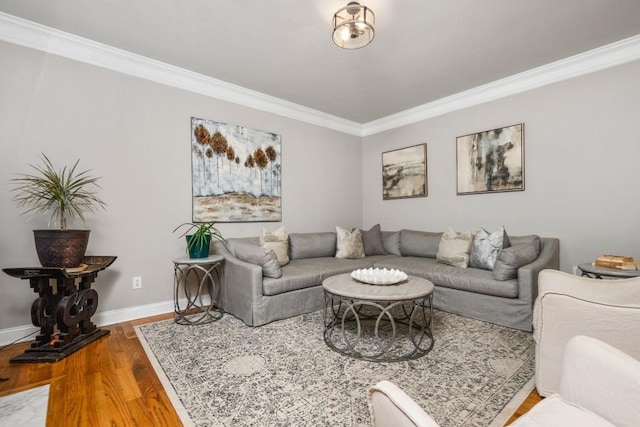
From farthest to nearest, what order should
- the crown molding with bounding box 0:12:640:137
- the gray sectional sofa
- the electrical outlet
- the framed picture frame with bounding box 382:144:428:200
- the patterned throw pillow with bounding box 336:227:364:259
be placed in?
the framed picture frame with bounding box 382:144:428:200
the patterned throw pillow with bounding box 336:227:364:259
the electrical outlet
the gray sectional sofa
the crown molding with bounding box 0:12:640:137

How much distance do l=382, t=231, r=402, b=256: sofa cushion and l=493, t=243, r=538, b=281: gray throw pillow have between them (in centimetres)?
159

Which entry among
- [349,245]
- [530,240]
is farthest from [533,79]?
[349,245]

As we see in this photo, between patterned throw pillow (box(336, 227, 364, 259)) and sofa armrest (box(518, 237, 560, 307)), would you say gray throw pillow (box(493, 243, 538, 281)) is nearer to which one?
sofa armrest (box(518, 237, 560, 307))

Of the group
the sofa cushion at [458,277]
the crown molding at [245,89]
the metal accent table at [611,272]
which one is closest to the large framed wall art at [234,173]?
the crown molding at [245,89]

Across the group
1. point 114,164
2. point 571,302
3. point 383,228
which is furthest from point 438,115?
point 114,164

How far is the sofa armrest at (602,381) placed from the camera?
0.83 m

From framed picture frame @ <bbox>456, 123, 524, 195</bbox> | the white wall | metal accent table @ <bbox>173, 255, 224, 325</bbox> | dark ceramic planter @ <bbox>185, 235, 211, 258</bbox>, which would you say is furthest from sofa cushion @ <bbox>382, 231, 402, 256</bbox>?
dark ceramic planter @ <bbox>185, 235, 211, 258</bbox>

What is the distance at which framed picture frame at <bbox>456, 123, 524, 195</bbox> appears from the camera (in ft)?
11.3

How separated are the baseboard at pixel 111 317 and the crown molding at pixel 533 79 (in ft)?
13.3

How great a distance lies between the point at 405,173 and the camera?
15.0 ft

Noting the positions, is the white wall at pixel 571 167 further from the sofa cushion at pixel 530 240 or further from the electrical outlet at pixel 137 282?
the electrical outlet at pixel 137 282

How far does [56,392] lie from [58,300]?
81cm

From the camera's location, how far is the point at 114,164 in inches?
113

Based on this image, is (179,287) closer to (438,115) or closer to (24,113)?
(24,113)
